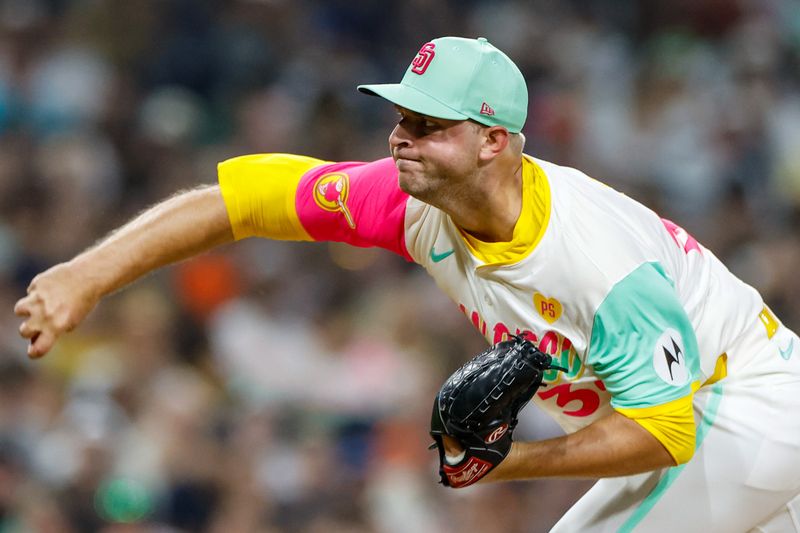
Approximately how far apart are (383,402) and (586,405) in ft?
13.1

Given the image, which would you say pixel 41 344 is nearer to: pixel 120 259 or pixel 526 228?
pixel 120 259

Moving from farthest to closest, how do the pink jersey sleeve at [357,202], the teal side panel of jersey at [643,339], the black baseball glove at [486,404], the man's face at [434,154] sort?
the pink jersey sleeve at [357,202] < the man's face at [434,154] < the teal side panel of jersey at [643,339] < the black baseball glove at [486,404]

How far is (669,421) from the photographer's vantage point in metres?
3.55

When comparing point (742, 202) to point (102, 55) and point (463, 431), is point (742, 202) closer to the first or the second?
point (102, 55)

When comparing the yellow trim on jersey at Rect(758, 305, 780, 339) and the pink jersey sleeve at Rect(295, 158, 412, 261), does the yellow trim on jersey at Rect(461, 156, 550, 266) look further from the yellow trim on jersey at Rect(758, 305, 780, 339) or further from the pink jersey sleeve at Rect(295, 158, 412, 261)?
the yellow trim on jersey at Rect(758, 305, 780, 339)

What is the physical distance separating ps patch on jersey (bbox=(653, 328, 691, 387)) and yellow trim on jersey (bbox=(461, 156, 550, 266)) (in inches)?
18.3

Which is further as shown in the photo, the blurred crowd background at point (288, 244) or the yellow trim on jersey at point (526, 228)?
the blurred crowd background at point (288, 244)

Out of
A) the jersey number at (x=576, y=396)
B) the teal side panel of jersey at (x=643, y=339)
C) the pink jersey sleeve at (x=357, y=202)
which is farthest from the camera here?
the pink jersey sleeve at (x=357, y=202)

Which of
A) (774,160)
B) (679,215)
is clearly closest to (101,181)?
(679,215)

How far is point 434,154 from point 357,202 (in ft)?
1.57

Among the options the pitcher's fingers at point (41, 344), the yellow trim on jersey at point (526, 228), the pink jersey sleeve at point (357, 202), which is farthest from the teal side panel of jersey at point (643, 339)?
the pitcher's fingers at point (41, 344)

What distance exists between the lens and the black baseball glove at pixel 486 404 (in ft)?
11.3

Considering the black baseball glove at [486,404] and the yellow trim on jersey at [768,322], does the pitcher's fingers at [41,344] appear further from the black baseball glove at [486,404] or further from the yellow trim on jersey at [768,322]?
the yellow trim on jersey at [768,322]

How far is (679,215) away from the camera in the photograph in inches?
364
